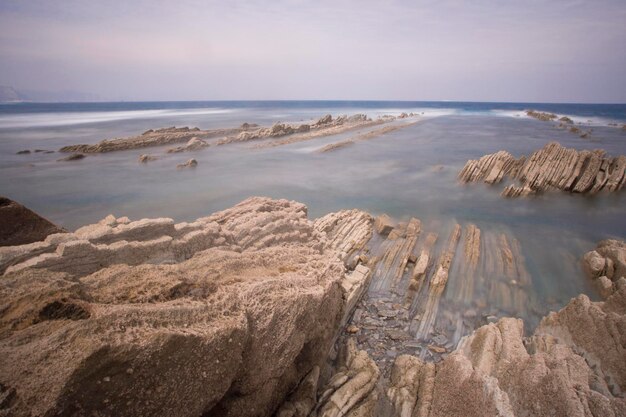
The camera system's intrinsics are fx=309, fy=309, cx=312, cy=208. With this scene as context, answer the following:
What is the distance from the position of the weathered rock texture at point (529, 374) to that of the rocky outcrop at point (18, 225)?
25.3ft

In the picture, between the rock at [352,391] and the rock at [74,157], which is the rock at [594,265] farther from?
the rock at [74,157]

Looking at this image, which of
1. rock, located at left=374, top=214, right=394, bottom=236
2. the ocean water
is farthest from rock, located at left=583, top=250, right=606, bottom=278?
rock, located at left=374, top=214, right=394, bottom=236

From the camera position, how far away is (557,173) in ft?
65.1

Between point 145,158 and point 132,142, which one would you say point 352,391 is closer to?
point 145,158

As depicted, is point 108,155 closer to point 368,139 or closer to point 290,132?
point 290,132

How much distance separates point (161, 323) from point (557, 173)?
24.1 m

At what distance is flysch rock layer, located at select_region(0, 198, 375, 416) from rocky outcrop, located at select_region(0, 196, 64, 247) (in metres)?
1.25

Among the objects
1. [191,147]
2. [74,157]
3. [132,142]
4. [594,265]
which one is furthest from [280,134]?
[594,265]

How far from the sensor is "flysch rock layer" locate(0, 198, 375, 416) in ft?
9.84

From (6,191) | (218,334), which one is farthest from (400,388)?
(6,191)

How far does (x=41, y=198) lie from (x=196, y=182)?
7544mm

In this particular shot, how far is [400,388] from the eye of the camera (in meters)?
5.42

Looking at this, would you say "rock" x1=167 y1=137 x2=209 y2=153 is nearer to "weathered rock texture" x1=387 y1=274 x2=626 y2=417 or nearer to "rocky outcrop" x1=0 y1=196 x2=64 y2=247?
"rocky outcrop" x1=0 y1=196 x2=64 y2=247

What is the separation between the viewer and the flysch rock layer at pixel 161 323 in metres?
3.00
